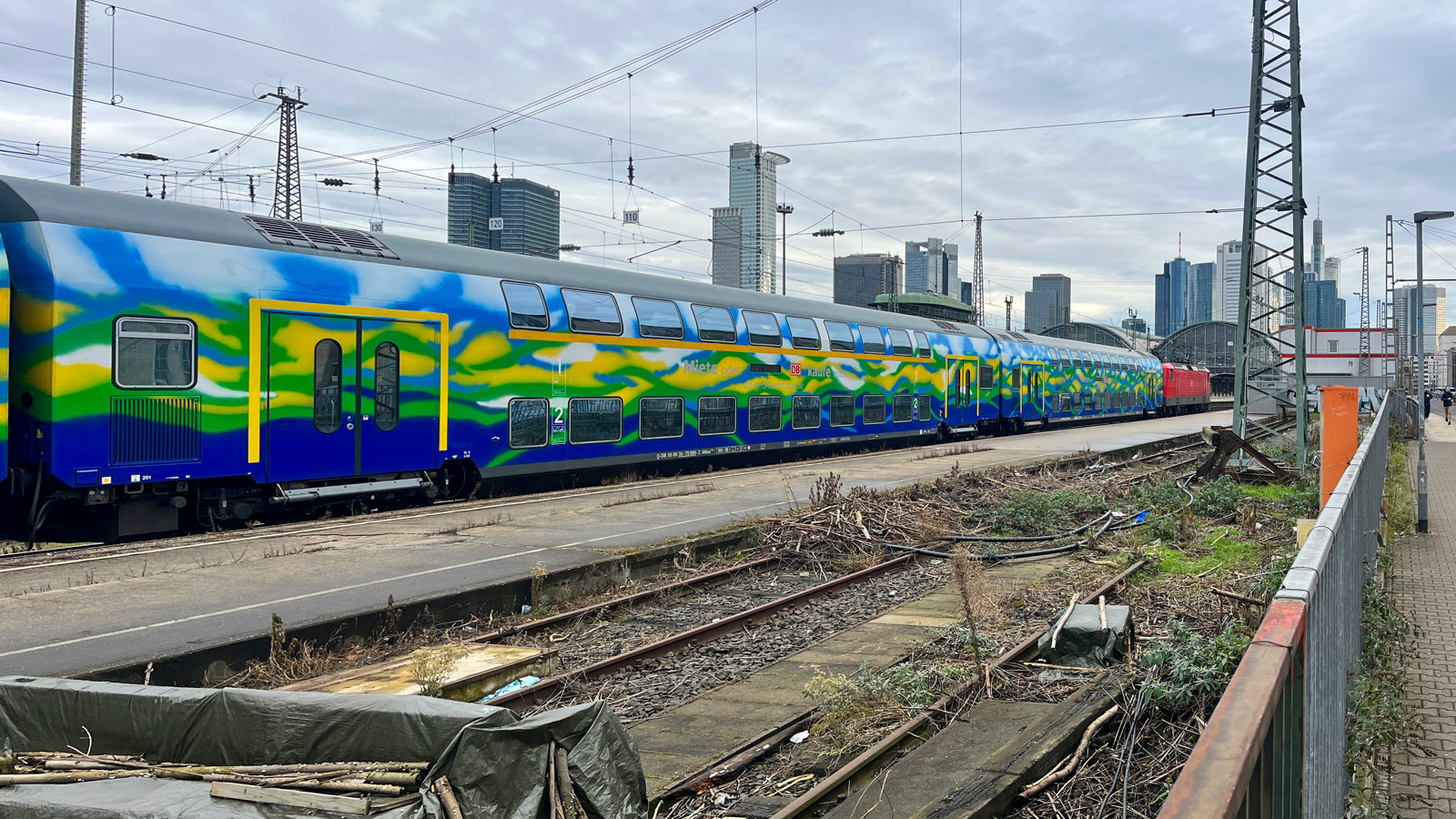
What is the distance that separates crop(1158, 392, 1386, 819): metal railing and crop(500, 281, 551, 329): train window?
12428mm

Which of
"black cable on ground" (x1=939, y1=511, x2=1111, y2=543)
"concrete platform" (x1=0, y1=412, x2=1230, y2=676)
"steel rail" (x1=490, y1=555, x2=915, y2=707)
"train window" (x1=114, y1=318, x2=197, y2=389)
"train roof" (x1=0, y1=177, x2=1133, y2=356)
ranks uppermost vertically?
"train roof" (x1=0, y1=177, x2=1133, y2=356)

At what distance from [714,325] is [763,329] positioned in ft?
5.72

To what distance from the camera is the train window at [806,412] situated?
2233 centimetres

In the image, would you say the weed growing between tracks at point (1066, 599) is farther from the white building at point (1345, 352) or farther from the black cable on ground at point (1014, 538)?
the white building at point (1345, 352)

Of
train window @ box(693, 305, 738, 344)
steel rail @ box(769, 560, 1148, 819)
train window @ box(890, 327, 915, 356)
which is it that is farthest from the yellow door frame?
train window @ box(890, 327, 915, 356)

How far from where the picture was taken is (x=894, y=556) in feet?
41.0

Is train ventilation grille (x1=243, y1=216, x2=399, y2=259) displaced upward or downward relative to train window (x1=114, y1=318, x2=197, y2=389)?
upward

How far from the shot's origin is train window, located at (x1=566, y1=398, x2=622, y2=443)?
54.2 feet

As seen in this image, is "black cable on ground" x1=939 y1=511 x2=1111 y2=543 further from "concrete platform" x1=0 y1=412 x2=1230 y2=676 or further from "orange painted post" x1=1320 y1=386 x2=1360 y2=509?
"orange painted post" x1=1320 y1=386 x2=1360 y2=509

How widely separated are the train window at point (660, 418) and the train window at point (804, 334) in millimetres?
4296

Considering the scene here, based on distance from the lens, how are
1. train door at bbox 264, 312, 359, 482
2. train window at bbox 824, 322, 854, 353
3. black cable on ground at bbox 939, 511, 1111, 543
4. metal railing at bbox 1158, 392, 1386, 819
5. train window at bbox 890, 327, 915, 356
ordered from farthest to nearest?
1. train window at bbox 890, 327, 915, 356
2. train window at bbox 824, 322, 854, 353
3. black cable on ground at bbox 939, 511, 1111, 543
4. train door at bbox 264, 312, 359, 482
5. metal railing at bbox 1158, 392, 1386, 819

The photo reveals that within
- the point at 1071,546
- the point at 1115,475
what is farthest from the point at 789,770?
the point at 1115,475

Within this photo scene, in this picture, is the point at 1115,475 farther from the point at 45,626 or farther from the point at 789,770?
the point at 45,626

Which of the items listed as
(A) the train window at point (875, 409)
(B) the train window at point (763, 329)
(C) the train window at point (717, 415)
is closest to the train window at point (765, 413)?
(C) the train window at point (717, 415)
